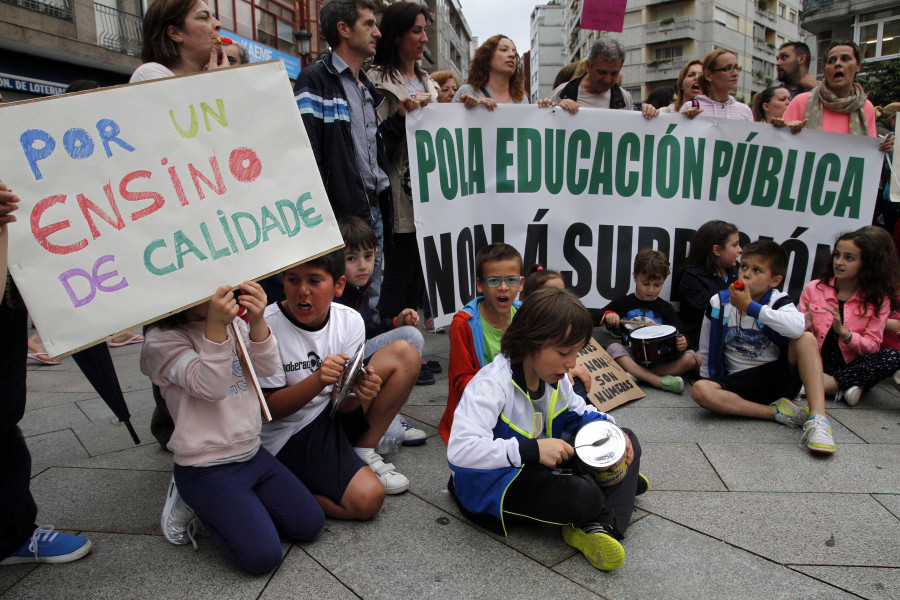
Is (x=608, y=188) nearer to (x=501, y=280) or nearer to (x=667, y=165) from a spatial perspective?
(x=667, y=165)

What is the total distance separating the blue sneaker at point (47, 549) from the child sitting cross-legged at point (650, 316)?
3.05m

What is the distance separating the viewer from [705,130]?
4492 millimetres

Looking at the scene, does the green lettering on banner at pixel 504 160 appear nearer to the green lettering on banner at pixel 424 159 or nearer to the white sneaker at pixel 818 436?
the green lettering on banner at pixel 424 159

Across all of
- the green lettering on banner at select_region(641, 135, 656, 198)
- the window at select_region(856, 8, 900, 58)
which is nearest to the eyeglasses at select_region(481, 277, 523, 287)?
the green lettering on banner at select_region(641, 135, 656, 198)

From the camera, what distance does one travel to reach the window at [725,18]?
42.5m

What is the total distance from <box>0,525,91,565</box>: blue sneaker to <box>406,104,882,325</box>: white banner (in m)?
2.37

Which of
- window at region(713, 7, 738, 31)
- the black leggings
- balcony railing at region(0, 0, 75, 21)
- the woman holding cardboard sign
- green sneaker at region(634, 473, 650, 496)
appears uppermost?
window at region(713, 7, 738, 31)

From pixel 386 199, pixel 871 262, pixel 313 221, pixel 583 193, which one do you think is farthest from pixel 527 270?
pixel 313 221

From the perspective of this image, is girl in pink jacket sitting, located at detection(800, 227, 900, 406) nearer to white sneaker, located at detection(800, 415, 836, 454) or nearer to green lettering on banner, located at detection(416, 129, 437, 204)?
white sneaker, located at detection(800, 415, 836, 454)

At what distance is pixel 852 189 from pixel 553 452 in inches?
158

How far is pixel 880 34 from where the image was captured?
32.2 m

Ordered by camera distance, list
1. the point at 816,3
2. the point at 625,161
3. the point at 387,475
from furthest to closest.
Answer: the point at 816,3 < the point at 625,161 < the point at 387,475

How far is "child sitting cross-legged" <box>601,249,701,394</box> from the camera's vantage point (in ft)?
12.8

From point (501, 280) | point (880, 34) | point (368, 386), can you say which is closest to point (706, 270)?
point (501, 280)
